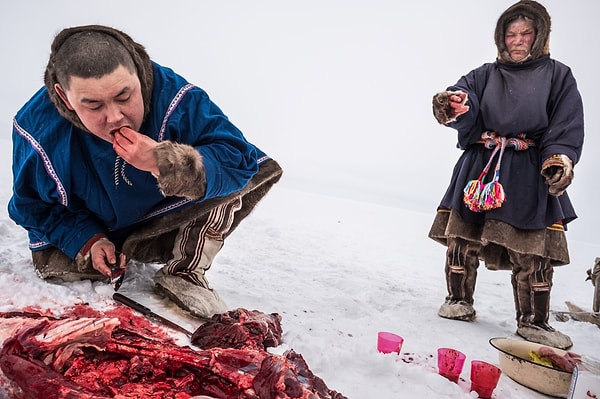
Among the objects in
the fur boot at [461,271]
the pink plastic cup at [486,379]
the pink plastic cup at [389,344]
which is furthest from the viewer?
the fur boot at [461,271]

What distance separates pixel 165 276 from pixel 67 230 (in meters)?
0.54

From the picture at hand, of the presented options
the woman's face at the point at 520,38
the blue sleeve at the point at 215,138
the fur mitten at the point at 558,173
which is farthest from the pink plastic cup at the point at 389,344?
the woman's face at the point at 520,38

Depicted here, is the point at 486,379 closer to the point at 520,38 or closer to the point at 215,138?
the point at 215,138

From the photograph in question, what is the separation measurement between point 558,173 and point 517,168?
0.29m

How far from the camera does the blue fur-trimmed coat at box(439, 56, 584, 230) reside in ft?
8.69

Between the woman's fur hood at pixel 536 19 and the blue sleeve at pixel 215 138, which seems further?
the woman's fur hood at pixel 536 19

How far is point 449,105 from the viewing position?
2760 millimetres

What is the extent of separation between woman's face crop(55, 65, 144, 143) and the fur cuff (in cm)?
30

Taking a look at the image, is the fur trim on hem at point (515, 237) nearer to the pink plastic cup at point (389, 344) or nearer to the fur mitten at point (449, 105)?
the fur mitten at point (449, 105)

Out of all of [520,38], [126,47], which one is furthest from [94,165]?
[520,38]

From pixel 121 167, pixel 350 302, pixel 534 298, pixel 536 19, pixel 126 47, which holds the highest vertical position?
pixel 536 19

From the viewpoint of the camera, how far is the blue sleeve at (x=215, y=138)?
2.06 metres

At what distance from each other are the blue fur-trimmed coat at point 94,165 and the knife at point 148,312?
1.17 feet

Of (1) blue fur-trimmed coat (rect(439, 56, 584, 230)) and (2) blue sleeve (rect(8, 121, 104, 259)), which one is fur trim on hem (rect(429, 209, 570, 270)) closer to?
(1) blue fur-trimmed coat (rect(439, 56, 584, 230))
